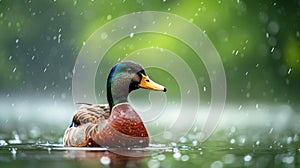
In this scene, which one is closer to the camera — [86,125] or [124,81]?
[86,125]

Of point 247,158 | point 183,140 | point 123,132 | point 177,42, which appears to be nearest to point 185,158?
point 247,158

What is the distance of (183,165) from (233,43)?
359 inches

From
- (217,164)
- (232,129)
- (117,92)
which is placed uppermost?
(232,129)

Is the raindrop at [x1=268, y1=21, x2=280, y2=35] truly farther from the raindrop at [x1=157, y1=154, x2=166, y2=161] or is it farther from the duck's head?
the raindrop at [x1=157, y1=154, x2=166, y2=161]

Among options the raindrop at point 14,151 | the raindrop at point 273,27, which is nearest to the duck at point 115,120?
the raindrop at point 14,151

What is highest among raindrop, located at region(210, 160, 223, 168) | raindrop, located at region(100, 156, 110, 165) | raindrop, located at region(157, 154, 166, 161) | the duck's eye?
the duck's eye

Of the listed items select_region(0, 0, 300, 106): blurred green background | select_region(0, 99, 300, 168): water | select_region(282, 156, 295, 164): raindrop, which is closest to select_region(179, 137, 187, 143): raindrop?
select_region(0, 99, 300, 168): water

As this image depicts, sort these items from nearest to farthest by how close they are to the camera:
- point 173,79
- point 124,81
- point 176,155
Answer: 1. point 176,155
2. point 124,81
3. point 173,79

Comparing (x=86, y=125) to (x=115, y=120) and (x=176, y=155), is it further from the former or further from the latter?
(x=176, y=155)

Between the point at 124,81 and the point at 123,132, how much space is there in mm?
743

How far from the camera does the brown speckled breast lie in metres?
9.57

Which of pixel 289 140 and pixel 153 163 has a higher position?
pixel 289 140

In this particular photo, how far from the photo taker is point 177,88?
62.9 feet

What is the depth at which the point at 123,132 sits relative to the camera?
9.68m
